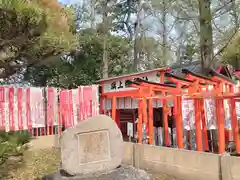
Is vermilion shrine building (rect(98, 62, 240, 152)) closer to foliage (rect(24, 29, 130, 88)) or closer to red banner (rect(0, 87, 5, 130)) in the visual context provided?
red banner (rect(0, 87, 5, 130))

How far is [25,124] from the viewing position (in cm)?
1099

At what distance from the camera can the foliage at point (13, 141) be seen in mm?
9295

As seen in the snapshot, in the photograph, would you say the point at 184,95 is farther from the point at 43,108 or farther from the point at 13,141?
the point at 13,141

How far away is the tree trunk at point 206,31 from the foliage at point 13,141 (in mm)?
6625

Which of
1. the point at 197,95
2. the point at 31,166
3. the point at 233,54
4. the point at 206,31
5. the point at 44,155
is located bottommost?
the point at 31,166

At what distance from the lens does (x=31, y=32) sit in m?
7.08

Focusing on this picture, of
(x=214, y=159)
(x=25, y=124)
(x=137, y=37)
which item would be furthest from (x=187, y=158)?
(x=137, y=37)

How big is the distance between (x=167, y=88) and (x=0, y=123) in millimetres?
5803

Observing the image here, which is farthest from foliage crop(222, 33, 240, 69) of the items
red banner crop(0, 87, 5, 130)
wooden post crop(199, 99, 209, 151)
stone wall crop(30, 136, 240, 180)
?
red banner crop(0, 87, 5, 130)

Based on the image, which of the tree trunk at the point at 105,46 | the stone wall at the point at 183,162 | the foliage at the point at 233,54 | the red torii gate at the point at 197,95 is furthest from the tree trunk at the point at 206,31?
the tree trunk at the point at 105,46

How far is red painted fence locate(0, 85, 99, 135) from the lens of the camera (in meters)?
10.6

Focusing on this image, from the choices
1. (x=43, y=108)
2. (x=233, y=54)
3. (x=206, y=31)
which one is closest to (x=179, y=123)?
(x=206, y=31)

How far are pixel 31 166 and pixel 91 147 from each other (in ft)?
13.4

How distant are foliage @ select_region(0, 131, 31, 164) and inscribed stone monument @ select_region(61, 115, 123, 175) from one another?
12.5 ft
